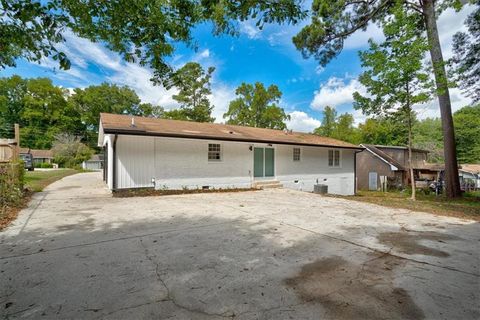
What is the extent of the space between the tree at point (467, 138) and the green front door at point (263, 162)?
3525 cm

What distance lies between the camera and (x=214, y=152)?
1208 cm

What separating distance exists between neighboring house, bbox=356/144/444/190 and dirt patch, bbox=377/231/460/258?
2290 cm

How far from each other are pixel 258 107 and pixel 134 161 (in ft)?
86.4

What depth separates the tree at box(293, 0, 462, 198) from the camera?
12.0 meters

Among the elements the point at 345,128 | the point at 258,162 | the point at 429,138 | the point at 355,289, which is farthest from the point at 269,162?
the point at 429,138

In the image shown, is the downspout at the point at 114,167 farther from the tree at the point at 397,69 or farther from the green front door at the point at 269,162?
the tree at the point at 397,69

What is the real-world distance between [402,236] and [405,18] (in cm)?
938

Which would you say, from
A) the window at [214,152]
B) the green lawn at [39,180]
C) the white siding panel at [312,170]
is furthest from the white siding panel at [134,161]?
the white siding panel at [312,170]

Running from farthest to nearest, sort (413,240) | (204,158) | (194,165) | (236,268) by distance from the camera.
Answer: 1. (204,158)
2. (194,165)
3. (413,240)
4. (236,268)

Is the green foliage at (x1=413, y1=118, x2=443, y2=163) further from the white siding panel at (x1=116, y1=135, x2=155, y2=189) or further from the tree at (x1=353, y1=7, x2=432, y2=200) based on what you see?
the white siding panel at (x1=116, y1=135, x2=155, y2=189)

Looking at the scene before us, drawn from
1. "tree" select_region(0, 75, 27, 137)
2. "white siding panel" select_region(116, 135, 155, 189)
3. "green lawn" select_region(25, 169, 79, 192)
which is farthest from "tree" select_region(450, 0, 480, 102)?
"tree" select_region(0, 75, 27, 137)

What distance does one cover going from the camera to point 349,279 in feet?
9.14

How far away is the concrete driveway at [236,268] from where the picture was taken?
7.23ft

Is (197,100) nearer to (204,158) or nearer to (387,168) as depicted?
(204,158)
